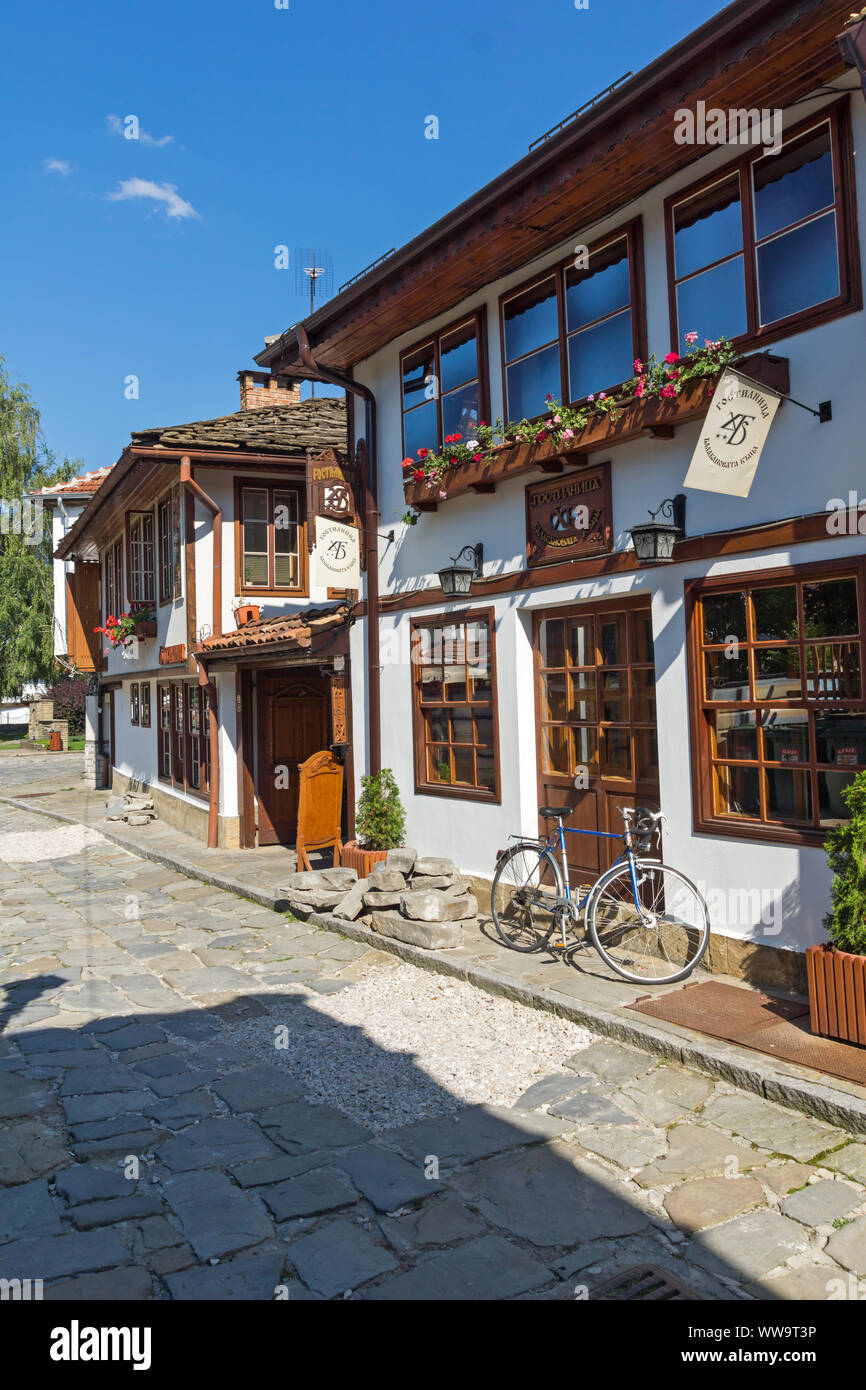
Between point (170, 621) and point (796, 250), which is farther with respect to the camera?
point (170, 621)

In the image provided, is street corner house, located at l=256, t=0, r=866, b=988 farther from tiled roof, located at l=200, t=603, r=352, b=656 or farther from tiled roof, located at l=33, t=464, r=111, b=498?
tiled roof, located at l=33, t=464, r=111, b=498

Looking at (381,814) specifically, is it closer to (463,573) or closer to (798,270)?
(463,573)

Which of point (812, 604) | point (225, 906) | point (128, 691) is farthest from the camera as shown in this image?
point (128, 691)

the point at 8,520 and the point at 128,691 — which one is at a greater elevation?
the point at 8,520

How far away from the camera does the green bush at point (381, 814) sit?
382 inches

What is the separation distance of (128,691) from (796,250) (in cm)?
1753

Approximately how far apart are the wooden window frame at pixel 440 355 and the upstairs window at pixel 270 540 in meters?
4.73

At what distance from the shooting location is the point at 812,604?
5.80 meters

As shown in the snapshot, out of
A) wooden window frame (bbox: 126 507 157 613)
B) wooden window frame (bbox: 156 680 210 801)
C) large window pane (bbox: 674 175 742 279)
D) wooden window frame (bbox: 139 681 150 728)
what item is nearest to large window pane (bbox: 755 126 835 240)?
large window pane (bbox: 674 175 742 279)

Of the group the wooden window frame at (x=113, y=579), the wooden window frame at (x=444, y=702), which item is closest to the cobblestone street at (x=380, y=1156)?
the wooden window frame at (x=444, y=702)

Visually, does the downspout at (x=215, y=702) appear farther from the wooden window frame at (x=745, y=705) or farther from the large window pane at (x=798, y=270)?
the large window pane at (x=798, y=270)

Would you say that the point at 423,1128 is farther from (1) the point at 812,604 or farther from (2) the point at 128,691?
(2) the point at 128,691
